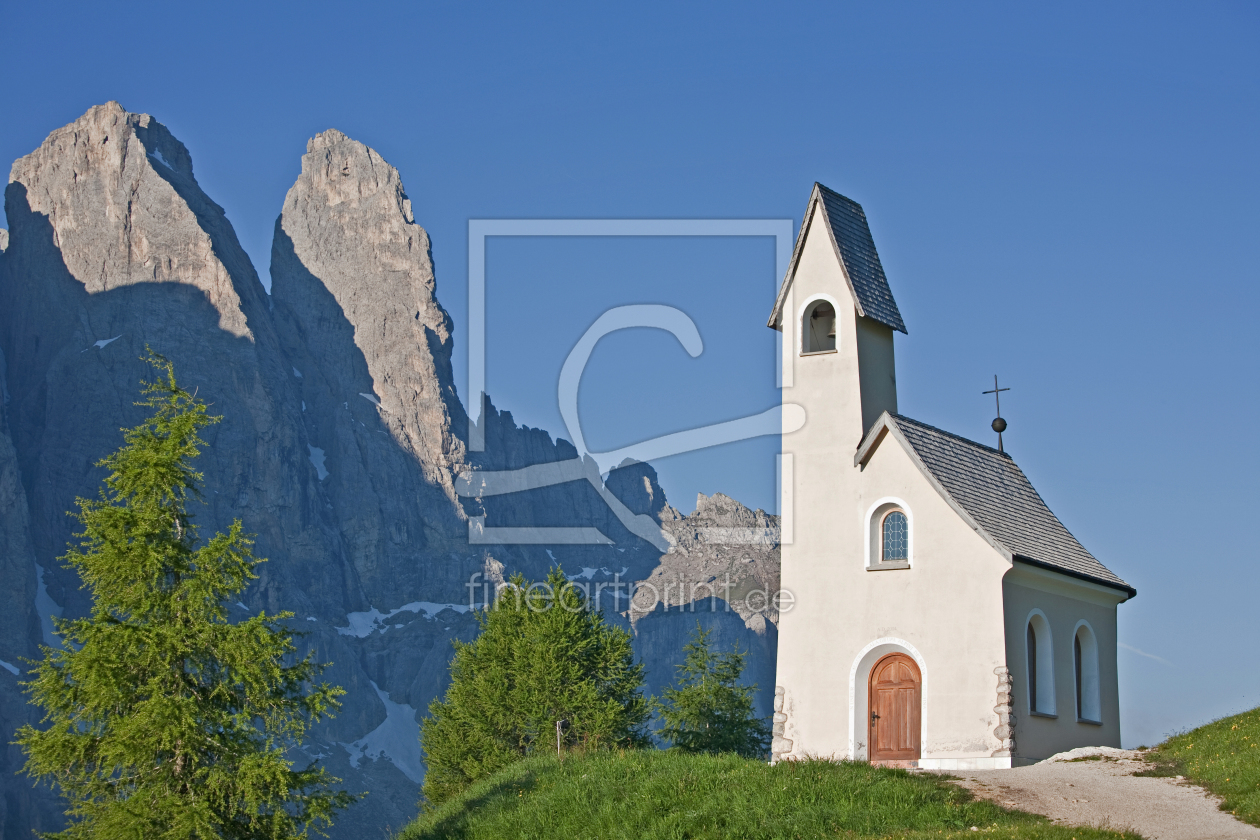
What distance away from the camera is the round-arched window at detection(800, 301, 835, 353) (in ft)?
90.4

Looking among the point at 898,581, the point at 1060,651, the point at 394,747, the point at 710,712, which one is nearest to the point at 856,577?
the point at 898,581

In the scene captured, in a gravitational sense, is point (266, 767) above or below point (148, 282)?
below

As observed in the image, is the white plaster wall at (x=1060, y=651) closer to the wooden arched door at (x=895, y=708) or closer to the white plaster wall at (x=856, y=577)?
the white plaster wall at (x=856, y=577)

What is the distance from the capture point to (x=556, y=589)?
1788 inches

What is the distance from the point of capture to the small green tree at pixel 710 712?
140 feet

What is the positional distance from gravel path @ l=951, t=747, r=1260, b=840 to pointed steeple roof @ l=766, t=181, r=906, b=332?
9733 mm

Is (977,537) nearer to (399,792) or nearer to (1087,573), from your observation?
(1087,573)

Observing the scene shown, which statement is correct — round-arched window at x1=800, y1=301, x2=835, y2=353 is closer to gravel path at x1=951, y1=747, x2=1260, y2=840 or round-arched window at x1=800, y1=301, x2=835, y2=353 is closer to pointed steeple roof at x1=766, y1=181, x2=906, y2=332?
pointed steeple roof at x1=766, y1=181, x2=906, y2=332

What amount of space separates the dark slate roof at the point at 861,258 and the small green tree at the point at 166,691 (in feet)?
46.1

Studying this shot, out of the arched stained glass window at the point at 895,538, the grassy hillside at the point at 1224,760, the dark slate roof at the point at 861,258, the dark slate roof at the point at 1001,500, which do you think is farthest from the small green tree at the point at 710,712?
the grassy hillside at the point at 1224,760

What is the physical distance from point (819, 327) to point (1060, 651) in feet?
27.2

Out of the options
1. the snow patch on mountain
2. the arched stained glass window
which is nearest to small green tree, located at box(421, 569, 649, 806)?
the arched stained glass window

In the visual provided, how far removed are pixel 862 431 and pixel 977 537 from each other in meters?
3.29

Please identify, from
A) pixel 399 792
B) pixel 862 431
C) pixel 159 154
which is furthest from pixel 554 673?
pixel 159 154
